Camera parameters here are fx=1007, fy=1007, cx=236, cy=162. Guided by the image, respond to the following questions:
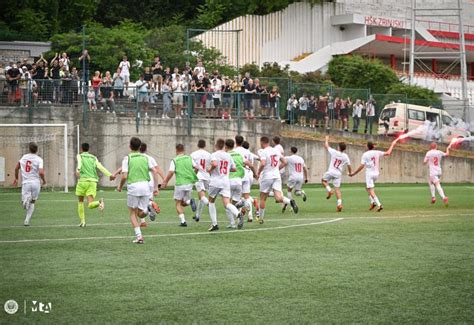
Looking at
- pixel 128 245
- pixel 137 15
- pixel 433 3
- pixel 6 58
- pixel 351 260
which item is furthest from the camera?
pixel 433 3

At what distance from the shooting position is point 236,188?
81.3ft

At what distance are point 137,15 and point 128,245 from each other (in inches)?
2034

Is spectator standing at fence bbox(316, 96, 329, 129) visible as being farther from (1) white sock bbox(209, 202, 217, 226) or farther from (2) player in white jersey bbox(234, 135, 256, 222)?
(1) white sock bbox(209, 202, 217, 226)

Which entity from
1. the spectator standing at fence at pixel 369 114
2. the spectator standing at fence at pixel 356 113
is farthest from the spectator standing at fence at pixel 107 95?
the spectator standing at fence at pixel 369 114

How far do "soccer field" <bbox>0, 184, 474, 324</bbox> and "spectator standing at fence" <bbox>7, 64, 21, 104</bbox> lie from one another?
16232 millimetres

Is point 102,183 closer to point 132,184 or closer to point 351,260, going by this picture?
point 132,184

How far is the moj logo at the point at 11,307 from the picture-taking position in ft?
41.8

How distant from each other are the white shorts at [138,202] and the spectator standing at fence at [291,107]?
2892 cm

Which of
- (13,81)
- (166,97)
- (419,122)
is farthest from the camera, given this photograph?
(419,122)

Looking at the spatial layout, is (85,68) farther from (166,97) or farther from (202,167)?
(202,167)

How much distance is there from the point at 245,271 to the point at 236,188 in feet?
28.2

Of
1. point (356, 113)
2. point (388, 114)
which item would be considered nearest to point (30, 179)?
point (356, 113)

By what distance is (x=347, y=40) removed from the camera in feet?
235

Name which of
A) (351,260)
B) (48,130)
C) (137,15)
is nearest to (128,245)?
(351,260)
